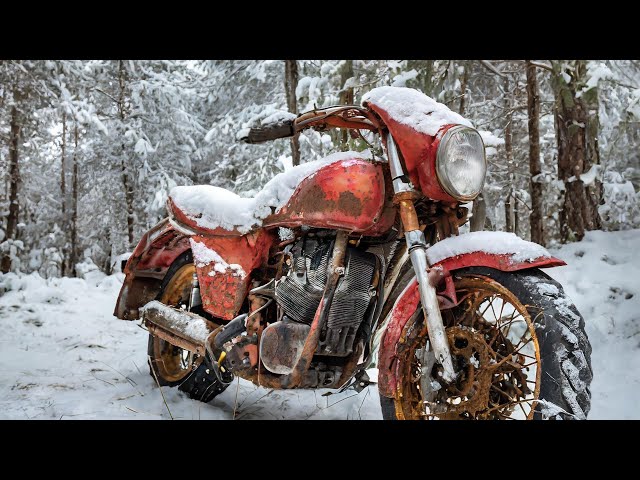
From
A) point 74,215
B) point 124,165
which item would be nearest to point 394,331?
point 124,165

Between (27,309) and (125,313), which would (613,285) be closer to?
(125,313)

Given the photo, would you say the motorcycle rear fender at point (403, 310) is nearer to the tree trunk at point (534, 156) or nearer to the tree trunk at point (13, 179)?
the tree trunk at point (534, 156)

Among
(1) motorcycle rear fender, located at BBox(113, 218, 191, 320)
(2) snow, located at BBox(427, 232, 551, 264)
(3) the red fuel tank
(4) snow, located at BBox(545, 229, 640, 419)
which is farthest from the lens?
(1) motorcycle rear fender, located at BBox(113, 218, 191, 320)

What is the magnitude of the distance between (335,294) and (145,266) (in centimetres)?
196

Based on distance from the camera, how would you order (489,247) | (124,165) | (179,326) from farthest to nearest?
1. (124,165)
2. (179,326)
3. (489,247)

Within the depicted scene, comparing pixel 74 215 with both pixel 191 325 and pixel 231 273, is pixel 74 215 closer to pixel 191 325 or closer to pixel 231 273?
pixel 191 325

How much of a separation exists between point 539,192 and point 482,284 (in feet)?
19.9

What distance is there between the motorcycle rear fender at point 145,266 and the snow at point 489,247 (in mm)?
2147

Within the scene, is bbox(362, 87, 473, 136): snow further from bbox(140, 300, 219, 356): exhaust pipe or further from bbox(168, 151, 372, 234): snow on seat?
bbox(140, 300, 219, 356): exhaust pipe

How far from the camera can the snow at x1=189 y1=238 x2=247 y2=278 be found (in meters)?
2.92

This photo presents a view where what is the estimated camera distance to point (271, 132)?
2.54 m

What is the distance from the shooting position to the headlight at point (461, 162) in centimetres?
201

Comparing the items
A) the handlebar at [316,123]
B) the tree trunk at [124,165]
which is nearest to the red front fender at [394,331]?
the handlebar at [316,123]

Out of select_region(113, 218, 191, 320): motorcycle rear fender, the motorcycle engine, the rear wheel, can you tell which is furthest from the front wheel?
select_region(113, 218, 191, 320): motorcycle rear fender
